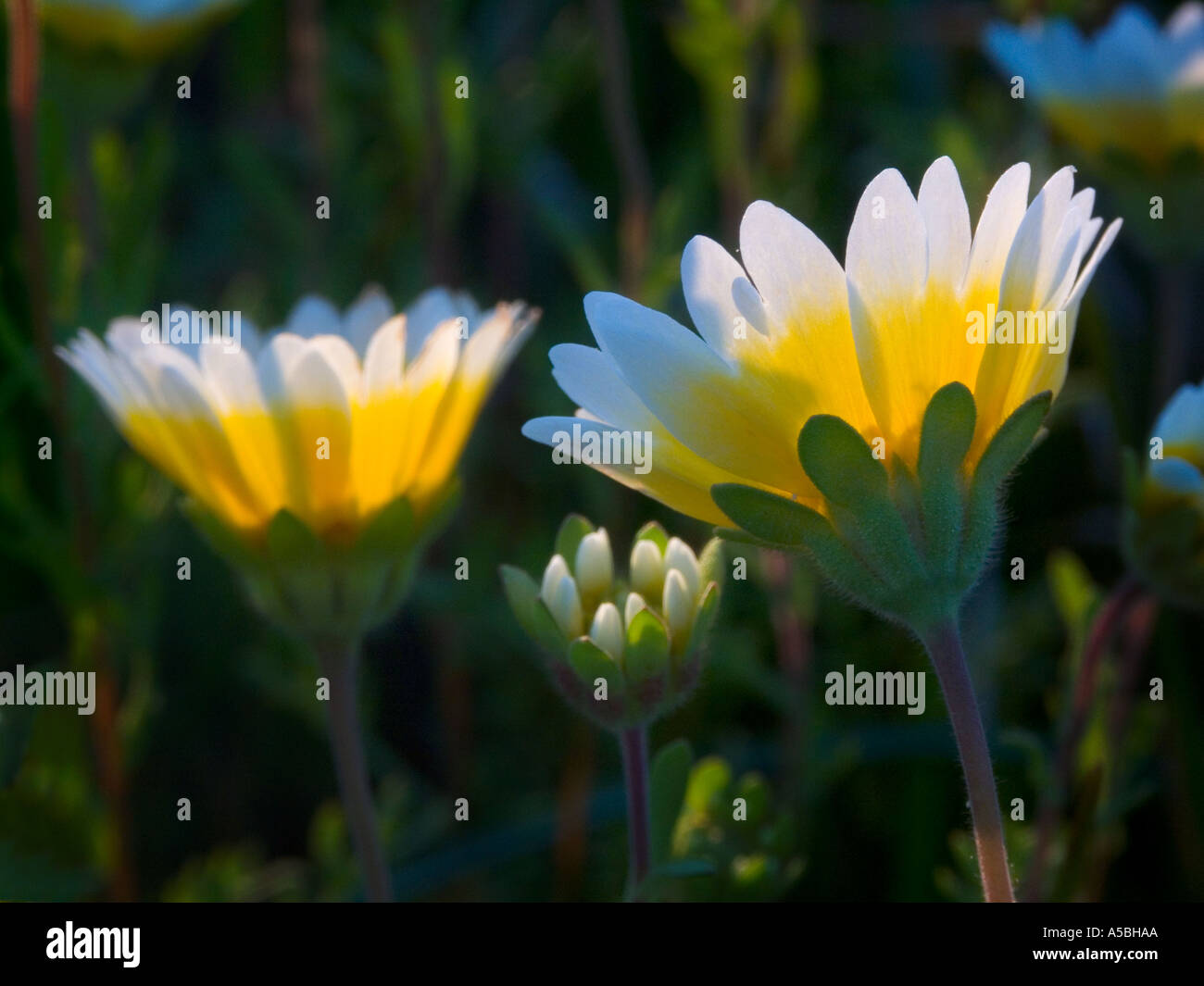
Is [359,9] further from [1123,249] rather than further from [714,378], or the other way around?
[714,378]

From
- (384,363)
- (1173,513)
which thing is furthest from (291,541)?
(1173,513)

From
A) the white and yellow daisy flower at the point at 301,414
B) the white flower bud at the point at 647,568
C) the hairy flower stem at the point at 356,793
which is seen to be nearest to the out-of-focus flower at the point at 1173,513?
the white flower bud at the point at 647,568

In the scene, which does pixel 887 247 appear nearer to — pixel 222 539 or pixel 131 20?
pixel 222 539

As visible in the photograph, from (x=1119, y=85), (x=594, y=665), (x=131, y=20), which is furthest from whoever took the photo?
(x=131, y=20)

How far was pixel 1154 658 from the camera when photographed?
1662 mm

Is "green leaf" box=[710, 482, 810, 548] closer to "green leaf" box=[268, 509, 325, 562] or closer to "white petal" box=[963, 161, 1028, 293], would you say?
"white petal" box=[963, 161, 1028, 293]

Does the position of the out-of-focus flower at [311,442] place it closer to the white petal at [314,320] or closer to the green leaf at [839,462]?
the white petal at [314,320]

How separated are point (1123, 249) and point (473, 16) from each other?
1395mm

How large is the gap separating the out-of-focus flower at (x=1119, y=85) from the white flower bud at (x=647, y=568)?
868mm

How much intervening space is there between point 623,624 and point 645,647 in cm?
3

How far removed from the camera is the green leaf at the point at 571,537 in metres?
0.96

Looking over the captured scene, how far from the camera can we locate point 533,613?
2.93 ft

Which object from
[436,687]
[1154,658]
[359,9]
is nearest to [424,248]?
[436,687]

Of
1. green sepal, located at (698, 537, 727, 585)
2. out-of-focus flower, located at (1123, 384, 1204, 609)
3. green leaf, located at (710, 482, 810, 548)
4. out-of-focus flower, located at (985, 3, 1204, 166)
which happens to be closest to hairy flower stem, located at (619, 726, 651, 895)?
green sepal, located at (698, 537, 727, 585)
